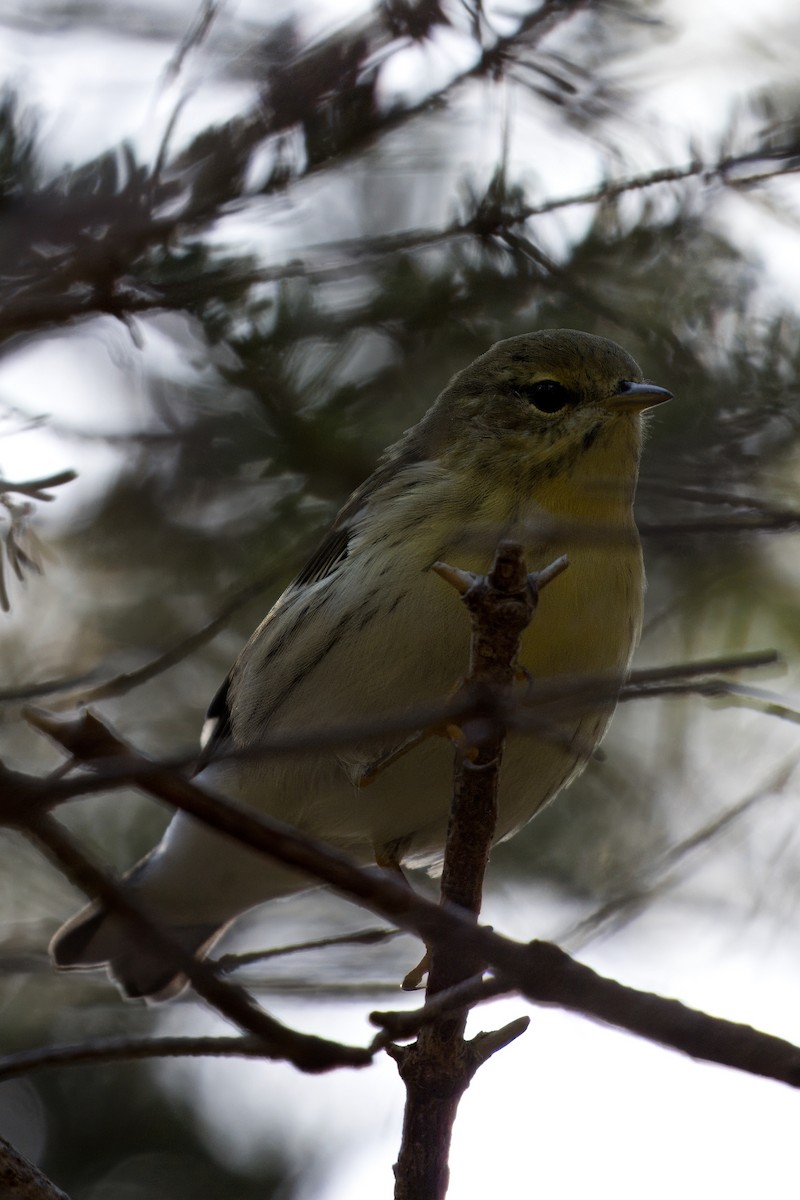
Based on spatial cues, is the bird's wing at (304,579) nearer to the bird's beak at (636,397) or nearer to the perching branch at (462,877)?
the bird's beak at (636,397)

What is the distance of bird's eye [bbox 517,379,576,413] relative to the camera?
168 inches

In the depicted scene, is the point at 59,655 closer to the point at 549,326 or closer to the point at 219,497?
the point at 219,497

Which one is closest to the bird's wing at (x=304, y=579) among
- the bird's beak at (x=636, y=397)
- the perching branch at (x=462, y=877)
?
the bird's beak at (x=636, y=397)

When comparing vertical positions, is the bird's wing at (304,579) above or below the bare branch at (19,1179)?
above

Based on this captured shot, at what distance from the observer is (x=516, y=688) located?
3.08 metres

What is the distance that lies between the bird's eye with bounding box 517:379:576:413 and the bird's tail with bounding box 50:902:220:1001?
6.97 feet

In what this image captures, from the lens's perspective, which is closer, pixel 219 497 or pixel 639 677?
pixel 639 677

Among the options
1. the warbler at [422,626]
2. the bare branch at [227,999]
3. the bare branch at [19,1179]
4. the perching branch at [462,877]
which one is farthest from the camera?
the warbler at [422,626]

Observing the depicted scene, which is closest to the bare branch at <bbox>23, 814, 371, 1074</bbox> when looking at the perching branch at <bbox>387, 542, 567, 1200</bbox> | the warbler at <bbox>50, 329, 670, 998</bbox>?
the perching branch at <bbox>387, 542, 567, 1200</bbox>

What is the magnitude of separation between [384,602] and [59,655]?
1791mm

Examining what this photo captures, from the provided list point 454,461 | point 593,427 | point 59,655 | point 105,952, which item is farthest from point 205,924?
point 593,427

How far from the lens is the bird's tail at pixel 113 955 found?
4.47 m

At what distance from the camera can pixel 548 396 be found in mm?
4301

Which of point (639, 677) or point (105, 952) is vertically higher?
point (105, 952)
